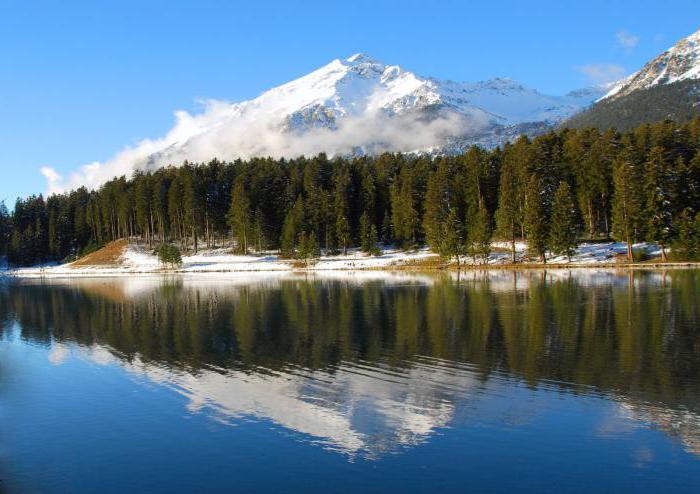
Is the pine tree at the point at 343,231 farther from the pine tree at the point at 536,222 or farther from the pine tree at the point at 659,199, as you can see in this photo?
the pine tree at the point at 659,199

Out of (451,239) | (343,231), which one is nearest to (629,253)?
(451,239)

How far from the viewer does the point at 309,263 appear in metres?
118

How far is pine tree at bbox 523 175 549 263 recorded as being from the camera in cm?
9094

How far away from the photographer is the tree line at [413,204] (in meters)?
89.2

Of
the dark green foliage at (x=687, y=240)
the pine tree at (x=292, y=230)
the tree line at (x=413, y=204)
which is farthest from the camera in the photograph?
the pine tree at (x=292, y=230)

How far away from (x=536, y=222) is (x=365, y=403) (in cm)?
7687

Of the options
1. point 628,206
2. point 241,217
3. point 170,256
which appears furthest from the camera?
point 241,217

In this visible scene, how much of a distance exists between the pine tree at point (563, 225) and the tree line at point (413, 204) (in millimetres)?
171

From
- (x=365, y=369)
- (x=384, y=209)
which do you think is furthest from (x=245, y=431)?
(x=384, y=209)

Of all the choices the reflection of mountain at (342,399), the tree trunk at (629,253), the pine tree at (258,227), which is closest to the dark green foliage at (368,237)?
the pine tree at (258,227)

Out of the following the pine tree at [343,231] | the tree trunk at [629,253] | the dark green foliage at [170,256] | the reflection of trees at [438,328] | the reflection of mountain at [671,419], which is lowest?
the reflection of mountain at [671,419]

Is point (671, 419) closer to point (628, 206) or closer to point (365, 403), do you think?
point (365, 403)

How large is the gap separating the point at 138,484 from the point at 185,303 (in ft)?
144

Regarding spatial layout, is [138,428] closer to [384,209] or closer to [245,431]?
[245,431]
